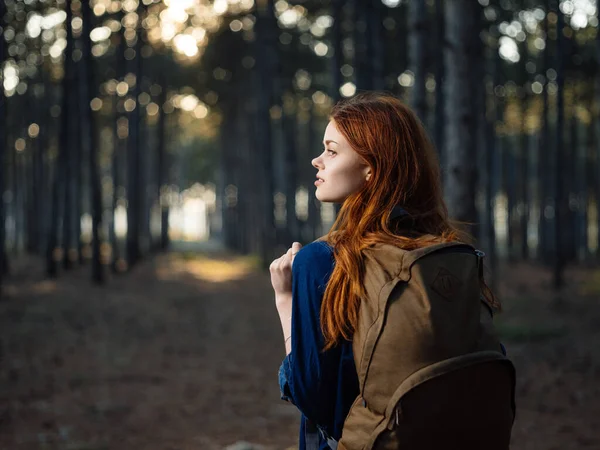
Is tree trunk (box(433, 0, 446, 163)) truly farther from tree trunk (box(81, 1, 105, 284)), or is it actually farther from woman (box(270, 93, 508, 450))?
woman (box(270, 93, 508, 450))

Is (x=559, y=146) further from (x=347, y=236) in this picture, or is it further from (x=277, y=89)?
(x=347, y=236)

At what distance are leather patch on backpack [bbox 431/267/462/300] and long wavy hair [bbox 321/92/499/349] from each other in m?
0.14

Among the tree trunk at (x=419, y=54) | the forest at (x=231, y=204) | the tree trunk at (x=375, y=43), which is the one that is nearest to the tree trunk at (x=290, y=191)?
the forest at (x=231, y=204)

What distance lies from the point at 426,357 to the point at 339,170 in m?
0.67

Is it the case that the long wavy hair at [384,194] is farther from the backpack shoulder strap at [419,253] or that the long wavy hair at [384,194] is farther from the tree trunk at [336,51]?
the tree trunk at [336,51]

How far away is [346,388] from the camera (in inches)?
87.9

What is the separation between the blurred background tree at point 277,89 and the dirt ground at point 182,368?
8.07 feet

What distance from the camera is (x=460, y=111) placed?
407 inches

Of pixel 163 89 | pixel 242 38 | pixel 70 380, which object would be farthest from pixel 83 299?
pixel 163 89

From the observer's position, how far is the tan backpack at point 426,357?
2.01 meters

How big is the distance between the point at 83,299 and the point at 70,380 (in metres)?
7.25

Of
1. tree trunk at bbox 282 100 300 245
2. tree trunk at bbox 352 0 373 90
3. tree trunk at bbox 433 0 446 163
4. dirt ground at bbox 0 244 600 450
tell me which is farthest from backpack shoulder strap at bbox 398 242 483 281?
tree trunk at bbox 282 100 300 245

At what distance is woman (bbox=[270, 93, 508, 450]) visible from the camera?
2.15 m

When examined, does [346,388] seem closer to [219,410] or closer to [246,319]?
[219,410]
